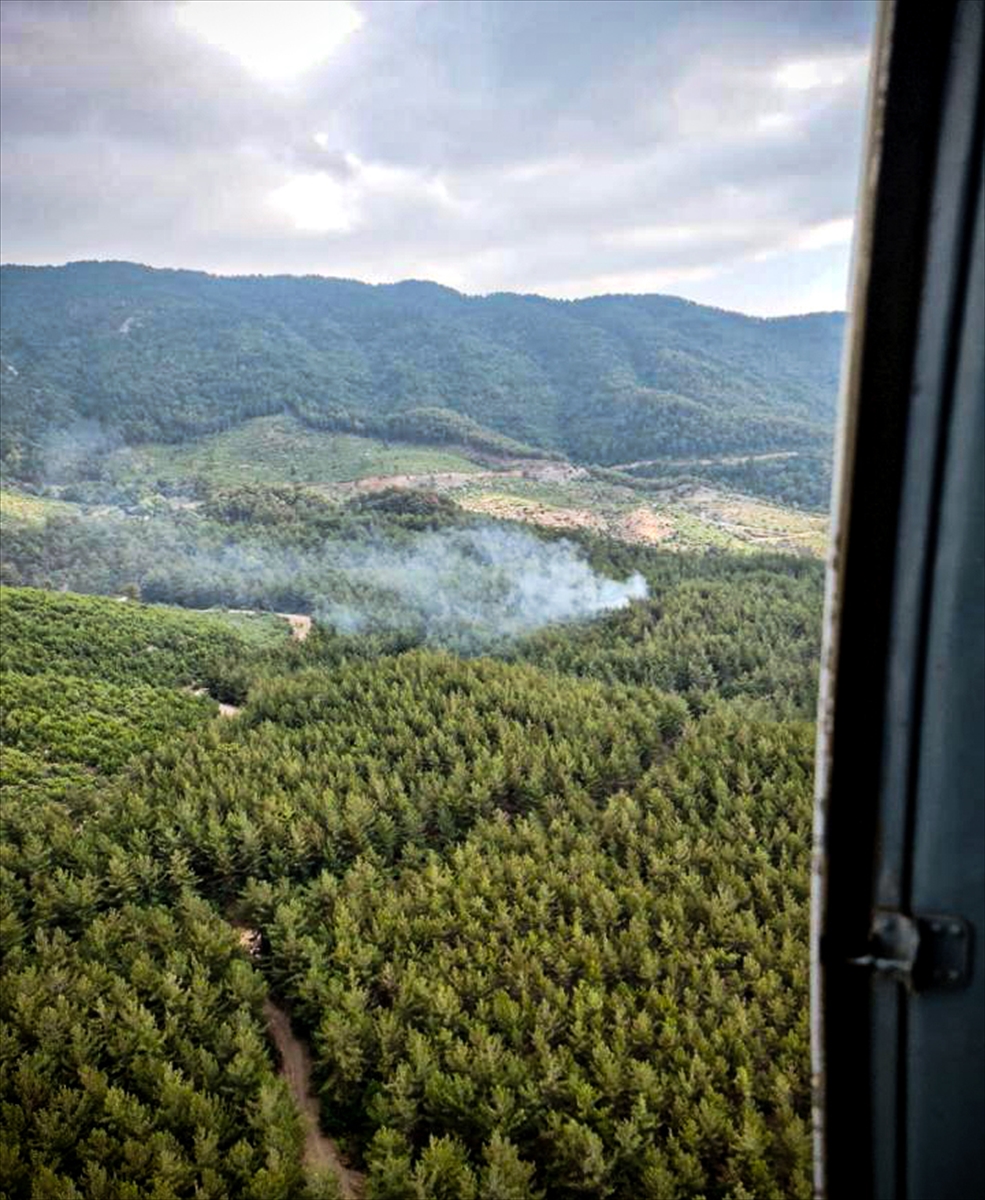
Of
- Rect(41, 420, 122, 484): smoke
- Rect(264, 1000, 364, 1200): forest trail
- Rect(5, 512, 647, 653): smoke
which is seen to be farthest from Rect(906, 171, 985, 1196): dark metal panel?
Rect(41, 420, 122, 484): smoke

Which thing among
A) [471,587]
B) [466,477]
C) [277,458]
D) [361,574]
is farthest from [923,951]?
[277,458]

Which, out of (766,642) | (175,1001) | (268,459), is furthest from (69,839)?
(268,459)

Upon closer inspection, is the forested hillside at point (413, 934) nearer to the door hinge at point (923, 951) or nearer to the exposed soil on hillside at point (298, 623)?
the door hinge at point (923, 951)

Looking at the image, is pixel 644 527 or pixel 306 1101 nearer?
pixel 306 1101

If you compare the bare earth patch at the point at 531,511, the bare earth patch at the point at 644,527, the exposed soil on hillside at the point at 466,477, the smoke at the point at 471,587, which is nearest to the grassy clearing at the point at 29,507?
the exposed soil on hillside at the point at 466,477

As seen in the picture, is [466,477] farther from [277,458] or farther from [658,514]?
[658,514]
